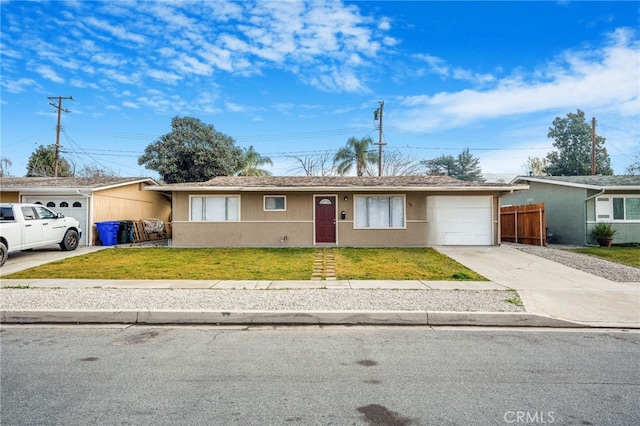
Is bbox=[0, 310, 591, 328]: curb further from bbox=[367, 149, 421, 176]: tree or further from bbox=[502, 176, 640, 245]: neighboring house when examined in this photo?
bbox=[367, 149, 421, 176]: tree

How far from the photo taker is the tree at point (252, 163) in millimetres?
31623

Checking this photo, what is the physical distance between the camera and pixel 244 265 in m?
12.0

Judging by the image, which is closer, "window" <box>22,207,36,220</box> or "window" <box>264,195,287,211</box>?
"window" <box>22,207,36,220</box>

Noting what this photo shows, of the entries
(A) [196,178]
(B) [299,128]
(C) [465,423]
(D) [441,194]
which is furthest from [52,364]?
(B) [299,128]

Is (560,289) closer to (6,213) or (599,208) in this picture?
(599,208)

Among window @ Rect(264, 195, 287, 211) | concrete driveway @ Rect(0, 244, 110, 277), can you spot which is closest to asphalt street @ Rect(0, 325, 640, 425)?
concrete driveway @ Rect(0, 244, 110, 277)

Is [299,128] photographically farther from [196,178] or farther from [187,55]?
[187,55]

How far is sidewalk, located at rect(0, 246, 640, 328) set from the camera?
622 cm

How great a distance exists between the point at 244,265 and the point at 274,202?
564 cm

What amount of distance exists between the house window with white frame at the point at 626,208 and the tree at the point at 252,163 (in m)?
23.4

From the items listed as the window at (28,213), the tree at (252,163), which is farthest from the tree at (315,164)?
the window at (28,213)

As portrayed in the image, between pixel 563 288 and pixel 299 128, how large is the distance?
2856 cm

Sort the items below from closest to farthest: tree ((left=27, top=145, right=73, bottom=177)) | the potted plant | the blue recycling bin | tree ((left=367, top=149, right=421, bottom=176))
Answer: the potted plant, the blue recycling bin, tree ((left=27, top=145, right=73, bottom=177)), tree ((left=367, top=149, right=421, bottom=176))

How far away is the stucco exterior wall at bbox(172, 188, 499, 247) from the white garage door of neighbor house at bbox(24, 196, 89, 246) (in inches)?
167
